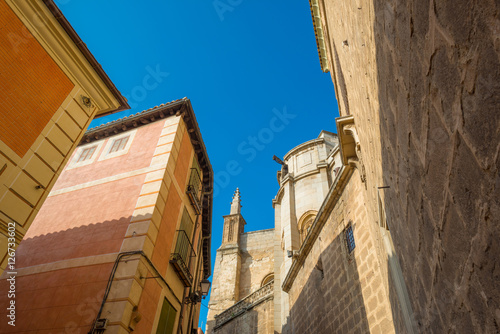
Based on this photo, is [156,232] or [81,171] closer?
[156,232]

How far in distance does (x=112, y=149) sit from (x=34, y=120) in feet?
19.1

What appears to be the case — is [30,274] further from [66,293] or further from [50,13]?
[50,13]

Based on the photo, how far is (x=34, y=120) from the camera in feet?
20.2

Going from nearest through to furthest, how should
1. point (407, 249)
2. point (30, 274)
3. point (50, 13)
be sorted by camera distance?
point (407, 249) → point (50, 13) → point (30, 274)

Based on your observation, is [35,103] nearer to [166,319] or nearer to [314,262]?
[166,319]

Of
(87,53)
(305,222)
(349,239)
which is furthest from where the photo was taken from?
(305,222)

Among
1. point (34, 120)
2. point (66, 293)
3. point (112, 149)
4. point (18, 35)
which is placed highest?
point (112, 149)

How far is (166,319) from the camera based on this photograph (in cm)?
931

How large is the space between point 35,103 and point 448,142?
273 inches

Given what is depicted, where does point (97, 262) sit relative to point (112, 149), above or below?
below

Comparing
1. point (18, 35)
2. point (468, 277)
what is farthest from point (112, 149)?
point (468, 277)

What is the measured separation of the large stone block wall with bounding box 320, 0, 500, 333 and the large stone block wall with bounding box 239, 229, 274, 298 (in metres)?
27.5

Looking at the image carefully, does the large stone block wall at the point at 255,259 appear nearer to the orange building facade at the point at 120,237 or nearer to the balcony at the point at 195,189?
the orange building facade at the point at 120,237

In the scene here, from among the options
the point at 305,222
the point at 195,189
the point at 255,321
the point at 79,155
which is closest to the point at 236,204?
the point at 305,222
